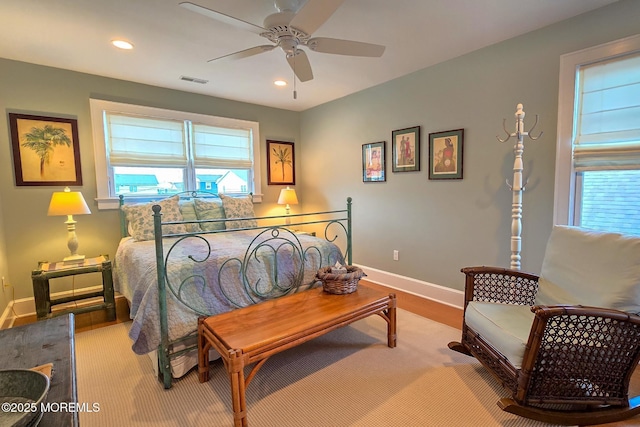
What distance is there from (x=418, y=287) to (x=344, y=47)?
2606mm

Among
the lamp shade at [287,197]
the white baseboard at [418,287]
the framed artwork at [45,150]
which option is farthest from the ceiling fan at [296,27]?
the white baseboard at [418,287]

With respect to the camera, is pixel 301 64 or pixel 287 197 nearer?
pixel 301 64

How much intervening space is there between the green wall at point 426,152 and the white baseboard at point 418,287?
0.07m

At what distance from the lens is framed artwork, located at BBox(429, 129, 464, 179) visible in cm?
303

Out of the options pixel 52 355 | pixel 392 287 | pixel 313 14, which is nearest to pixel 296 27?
pixel 313 14

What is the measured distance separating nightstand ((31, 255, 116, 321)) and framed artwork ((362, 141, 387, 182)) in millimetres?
3012

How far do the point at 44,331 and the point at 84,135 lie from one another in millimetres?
2843

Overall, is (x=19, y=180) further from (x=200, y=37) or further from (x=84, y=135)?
(x=200, y=37)

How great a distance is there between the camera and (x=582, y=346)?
4.92 feet

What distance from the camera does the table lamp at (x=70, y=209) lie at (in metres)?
2.77

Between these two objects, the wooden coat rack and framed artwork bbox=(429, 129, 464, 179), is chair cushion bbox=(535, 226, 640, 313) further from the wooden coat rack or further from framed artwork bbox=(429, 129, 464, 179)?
framed artwork bbox=(429, 129, 464, 179)

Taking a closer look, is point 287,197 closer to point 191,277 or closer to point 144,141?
point 144,141

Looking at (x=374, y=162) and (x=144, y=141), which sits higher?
(x=144, y=141)

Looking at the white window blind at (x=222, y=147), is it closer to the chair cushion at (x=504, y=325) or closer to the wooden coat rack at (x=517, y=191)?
the wooden coat rack at (x=517, y=191)
